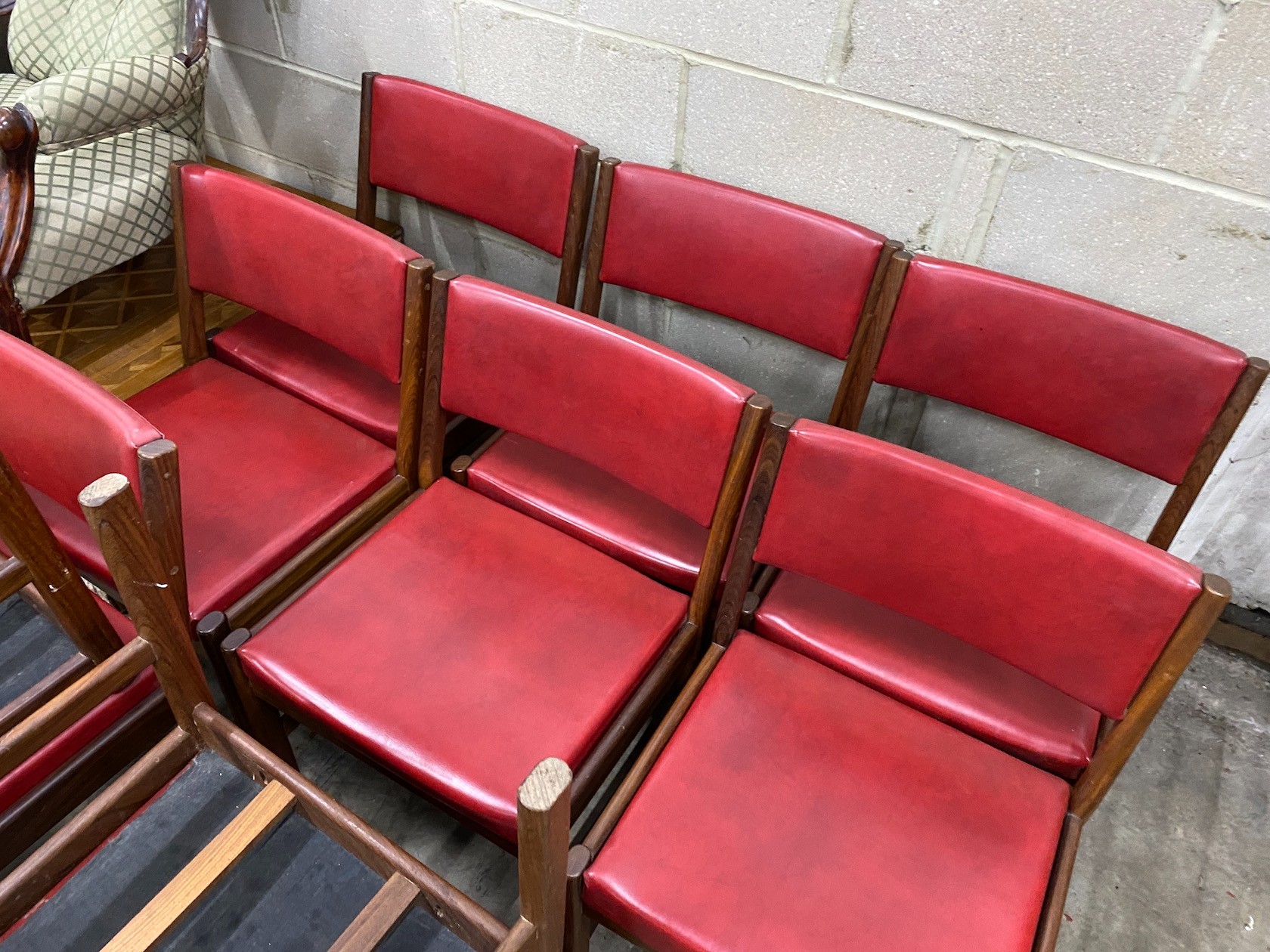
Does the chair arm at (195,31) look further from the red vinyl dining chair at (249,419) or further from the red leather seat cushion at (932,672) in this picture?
the red leather seat cushion at (932,672)

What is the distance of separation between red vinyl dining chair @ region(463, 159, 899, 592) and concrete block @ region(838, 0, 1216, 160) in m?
0.23

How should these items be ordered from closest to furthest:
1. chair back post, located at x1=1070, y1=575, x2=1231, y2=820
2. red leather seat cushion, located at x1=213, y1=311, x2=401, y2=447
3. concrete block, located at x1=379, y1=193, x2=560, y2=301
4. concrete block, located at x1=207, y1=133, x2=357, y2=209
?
chair back post, located at x1=1070, y1=575, x2=1231, y2=820
red leather seat cushion, located at x1=213, y1=311, x2=401, y2=447
concrete block, located at x1=379, y1=193, x2=560, y2=301
concrete block, located at x1=207, y1=133, x2=357, y2=209

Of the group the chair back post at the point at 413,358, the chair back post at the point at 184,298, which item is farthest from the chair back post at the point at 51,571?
the chair back post at the point at 184,298

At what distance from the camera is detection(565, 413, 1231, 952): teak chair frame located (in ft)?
2.68

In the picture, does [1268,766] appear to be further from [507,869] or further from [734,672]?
[507,869]

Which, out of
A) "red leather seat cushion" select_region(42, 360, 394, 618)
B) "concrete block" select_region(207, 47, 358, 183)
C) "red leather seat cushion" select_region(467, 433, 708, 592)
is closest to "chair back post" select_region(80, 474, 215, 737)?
"red leather seat cushion" select_region(42, 360, 394, 618)

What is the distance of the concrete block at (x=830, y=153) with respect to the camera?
128 cm

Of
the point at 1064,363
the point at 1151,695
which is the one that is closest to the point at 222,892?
the point at 1151,695

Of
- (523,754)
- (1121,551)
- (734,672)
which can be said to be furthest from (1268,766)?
(523,754)

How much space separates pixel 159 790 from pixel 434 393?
1.94 feet

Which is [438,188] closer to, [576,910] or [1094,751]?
[576,910]

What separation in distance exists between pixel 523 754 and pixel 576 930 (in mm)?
196

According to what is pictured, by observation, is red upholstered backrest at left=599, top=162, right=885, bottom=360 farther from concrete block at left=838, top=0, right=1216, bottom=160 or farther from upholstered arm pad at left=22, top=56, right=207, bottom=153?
upholstered arm pad at left=22, top=56, right=207, bottom=153

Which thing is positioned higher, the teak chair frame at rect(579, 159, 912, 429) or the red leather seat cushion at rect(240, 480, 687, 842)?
the teak chair frame at rect(579, 159, 912, 429)
